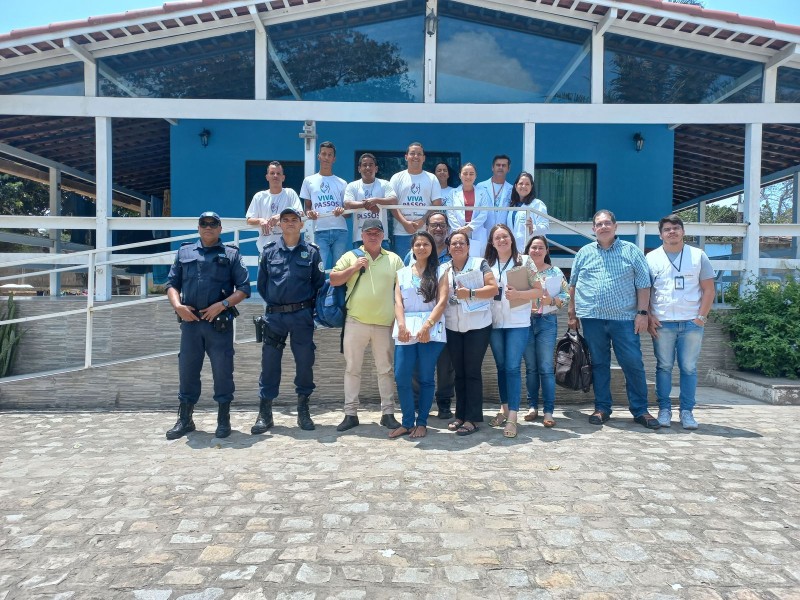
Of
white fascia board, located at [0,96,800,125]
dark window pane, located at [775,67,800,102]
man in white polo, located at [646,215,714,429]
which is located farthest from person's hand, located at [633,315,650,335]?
dark window pane, located at [775,67,800,102]

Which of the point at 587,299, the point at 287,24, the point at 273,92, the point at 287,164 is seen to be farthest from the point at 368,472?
the point at 287,164

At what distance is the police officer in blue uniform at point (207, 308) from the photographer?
472 centimetres

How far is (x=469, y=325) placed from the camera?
4617 mm

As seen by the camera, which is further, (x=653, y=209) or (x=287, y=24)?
(x=653, y=209)

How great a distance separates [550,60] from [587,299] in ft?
15.5

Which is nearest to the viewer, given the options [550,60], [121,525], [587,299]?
[121,525]

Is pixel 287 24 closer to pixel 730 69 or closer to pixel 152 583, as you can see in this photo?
pixel 730 69

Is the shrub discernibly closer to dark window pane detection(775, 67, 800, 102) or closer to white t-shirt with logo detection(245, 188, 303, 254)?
dark window pane detection(775, 67, 800, 102)

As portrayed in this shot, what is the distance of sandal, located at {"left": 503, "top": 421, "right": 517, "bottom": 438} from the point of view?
14.9ft

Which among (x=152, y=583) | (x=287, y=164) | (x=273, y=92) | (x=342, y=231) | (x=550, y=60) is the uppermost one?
(x=550, y=60)

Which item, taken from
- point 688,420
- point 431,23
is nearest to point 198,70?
point 431,23

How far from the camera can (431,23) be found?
25.5 feet

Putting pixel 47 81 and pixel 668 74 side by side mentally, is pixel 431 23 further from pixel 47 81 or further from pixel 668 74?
pixel 47 81

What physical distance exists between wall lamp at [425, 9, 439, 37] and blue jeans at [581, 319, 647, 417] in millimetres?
5043
